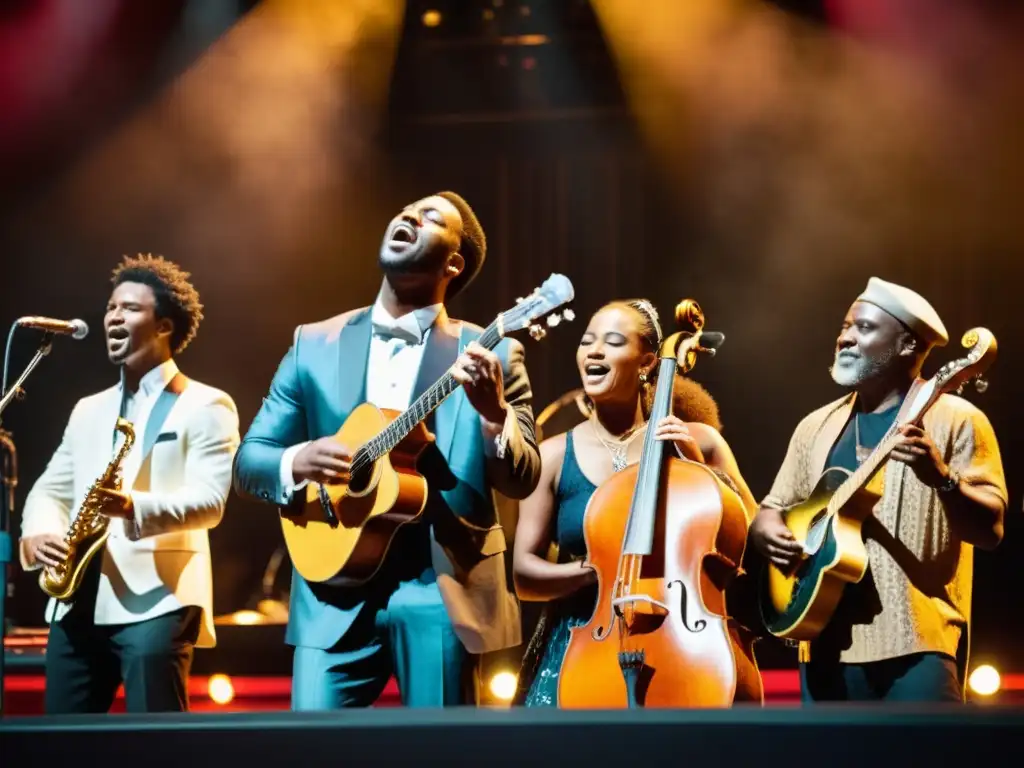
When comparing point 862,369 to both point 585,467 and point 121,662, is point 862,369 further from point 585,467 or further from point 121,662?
point 121,662

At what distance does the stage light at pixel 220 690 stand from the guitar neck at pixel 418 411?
242cm

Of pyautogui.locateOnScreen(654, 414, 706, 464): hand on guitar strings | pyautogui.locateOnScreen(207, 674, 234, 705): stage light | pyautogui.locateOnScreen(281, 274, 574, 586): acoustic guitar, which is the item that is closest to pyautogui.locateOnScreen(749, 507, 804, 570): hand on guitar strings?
pyautogui.locateOnScreen(654, 414, 706, 464): hand on guitar strings

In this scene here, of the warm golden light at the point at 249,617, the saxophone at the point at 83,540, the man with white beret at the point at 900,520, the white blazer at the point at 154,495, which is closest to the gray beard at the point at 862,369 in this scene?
the man with white beret at the point at 900,520

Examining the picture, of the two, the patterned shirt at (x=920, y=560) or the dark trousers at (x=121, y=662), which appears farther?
the dark trousers at (x=121, y=662)

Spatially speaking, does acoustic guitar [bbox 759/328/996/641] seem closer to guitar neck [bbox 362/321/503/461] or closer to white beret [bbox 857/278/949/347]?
white beret [bbox 857/278/949/347]

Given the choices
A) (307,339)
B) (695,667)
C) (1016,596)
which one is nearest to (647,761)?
(695,667)

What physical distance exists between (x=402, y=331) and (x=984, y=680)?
10.1ft

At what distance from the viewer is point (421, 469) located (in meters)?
3.37

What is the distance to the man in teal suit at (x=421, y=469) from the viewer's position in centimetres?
325

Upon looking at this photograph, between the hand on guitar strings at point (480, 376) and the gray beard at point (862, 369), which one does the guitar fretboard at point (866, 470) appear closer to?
the gray beard at point (862, 369)

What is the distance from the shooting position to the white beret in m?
3.59

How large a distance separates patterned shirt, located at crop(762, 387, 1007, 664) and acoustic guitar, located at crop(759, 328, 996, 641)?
65 mm

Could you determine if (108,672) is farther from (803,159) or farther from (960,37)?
(960,37)

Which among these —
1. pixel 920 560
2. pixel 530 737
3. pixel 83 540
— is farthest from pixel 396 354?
pixel 530 737
